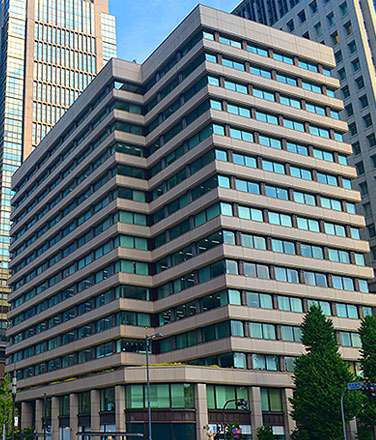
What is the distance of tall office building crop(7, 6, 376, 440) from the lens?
202 feet

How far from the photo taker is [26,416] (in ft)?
298

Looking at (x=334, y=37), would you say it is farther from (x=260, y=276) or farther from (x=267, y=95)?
(x=260, y=276)

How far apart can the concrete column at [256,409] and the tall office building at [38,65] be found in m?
97.2

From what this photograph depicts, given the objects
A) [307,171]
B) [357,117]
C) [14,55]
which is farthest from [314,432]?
[14,55]

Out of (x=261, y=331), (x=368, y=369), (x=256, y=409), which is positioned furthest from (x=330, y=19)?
(x=256, y=409)

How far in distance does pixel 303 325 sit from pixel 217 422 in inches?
506

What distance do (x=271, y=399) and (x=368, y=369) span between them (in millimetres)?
11612

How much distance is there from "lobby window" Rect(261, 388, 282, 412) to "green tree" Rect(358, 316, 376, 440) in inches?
347

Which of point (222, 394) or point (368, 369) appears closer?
point (368, 369)

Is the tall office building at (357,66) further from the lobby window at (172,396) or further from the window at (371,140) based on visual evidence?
the lobby window at (172,396)

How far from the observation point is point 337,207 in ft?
246

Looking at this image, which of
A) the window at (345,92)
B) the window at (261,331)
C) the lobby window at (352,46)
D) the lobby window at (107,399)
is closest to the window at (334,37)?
the lobby window at (352,46)

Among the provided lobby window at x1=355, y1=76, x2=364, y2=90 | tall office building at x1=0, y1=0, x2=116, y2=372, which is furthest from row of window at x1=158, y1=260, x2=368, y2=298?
tall office building at x1=0, y1=0, x2=116, y2=372

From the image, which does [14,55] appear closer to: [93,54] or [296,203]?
[93,54]
